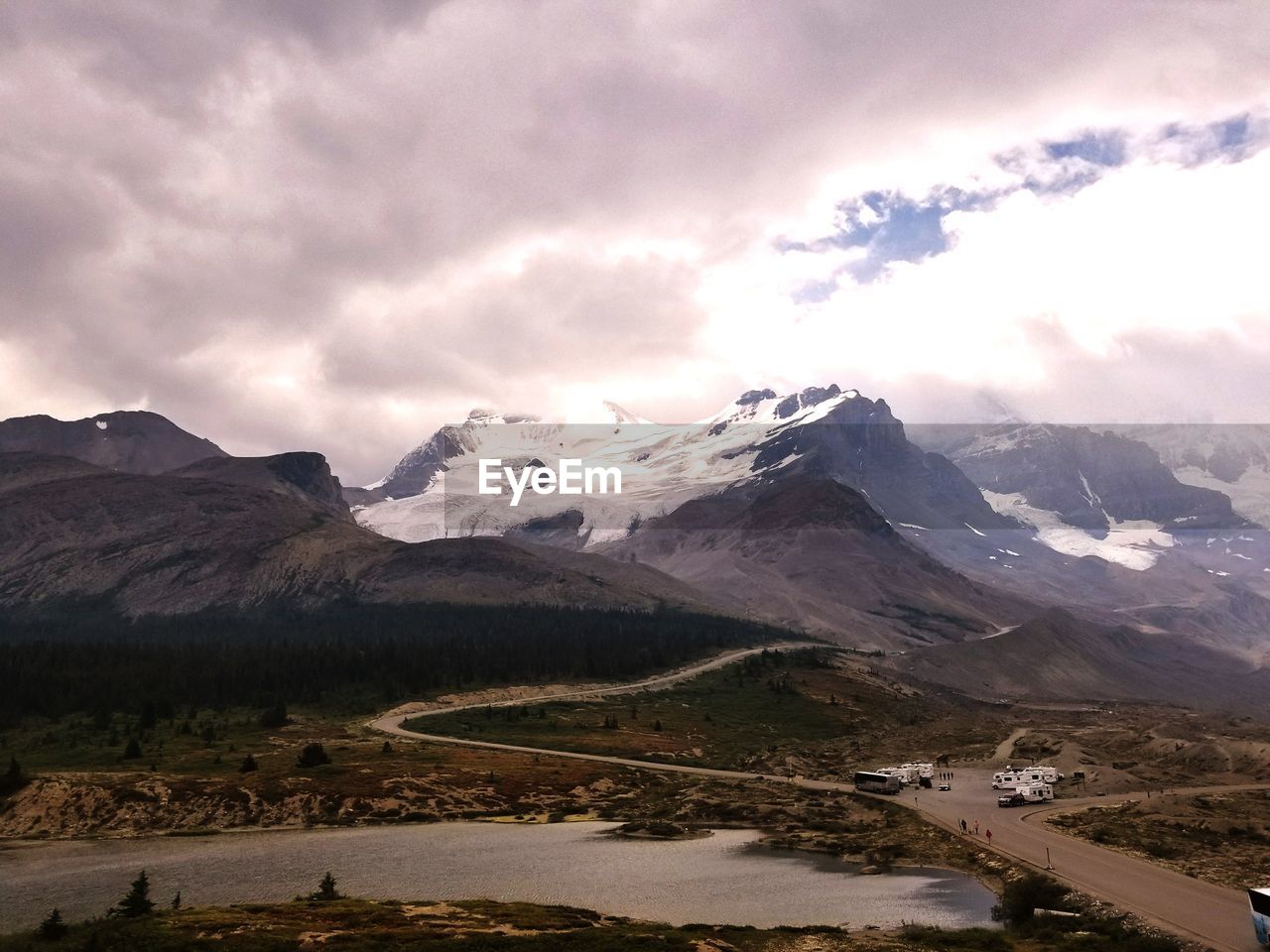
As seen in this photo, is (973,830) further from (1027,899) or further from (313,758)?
(313,758)

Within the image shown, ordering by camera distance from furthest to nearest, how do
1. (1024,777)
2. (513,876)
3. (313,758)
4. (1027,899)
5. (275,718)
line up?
1. (275,718)
2. (313,758)
3. (1024,777)
4. (513,876)
5. (1027,899)

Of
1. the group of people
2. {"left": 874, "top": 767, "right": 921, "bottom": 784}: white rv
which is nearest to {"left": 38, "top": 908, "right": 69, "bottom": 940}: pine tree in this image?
the group of people

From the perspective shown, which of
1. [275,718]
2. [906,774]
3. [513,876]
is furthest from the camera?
[275,718]

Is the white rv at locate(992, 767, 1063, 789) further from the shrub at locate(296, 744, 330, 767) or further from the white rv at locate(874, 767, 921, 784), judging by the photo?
the shrub at locate(296, 744, 330, 767)

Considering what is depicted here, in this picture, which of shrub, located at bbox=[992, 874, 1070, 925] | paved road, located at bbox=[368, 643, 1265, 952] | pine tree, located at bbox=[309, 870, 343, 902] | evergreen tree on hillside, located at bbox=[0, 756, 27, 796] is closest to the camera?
paved road, located at bbox=[368, 643, 1265, 952]

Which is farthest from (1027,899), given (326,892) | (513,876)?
(326,892)

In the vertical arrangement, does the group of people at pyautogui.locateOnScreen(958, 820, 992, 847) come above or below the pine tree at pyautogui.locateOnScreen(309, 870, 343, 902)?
below
